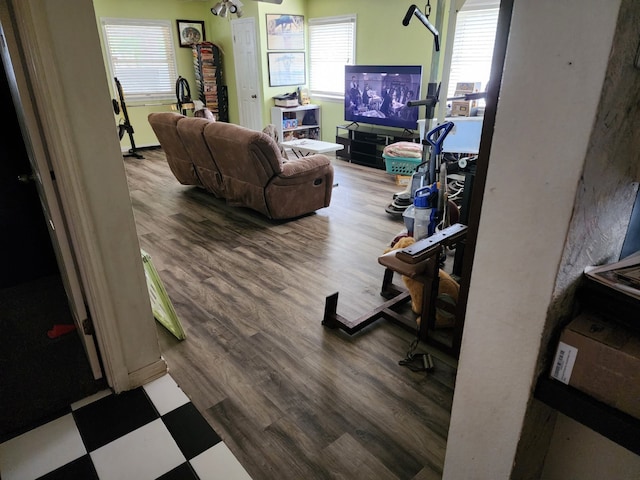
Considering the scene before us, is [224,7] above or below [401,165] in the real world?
above

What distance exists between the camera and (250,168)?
3.78m

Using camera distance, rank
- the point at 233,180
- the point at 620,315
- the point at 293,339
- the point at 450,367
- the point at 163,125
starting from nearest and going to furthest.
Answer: the point at 620,315 < the point at 450,367 < the point at 293,339 < the point at 233,180 < the point at 163,125

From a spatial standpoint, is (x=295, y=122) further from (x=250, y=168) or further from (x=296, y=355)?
(x=296, y=355)

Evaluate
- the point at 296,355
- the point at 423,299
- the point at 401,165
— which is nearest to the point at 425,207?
the point at 423,299

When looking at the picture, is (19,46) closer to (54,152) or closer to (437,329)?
(54,152)

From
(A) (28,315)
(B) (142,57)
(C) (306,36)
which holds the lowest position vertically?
(A) (28,315)

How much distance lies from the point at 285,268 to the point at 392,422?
1.61m

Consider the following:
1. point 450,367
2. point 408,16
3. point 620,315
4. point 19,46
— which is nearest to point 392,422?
point 450,367

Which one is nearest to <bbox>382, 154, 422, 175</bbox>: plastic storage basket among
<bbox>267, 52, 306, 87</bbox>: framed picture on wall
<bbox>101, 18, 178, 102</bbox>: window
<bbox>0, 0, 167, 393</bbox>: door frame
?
<bbox>267, 52, 306, 87</bbox>: framed picture on wall

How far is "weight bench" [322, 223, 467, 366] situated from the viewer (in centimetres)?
201

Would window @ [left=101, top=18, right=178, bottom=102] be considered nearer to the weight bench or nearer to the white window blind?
the white window blind

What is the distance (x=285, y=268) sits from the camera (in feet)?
10.4

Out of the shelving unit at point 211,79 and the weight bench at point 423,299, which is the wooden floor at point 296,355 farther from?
the shelving unit at point 211,79

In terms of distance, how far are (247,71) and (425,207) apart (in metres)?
5.46
